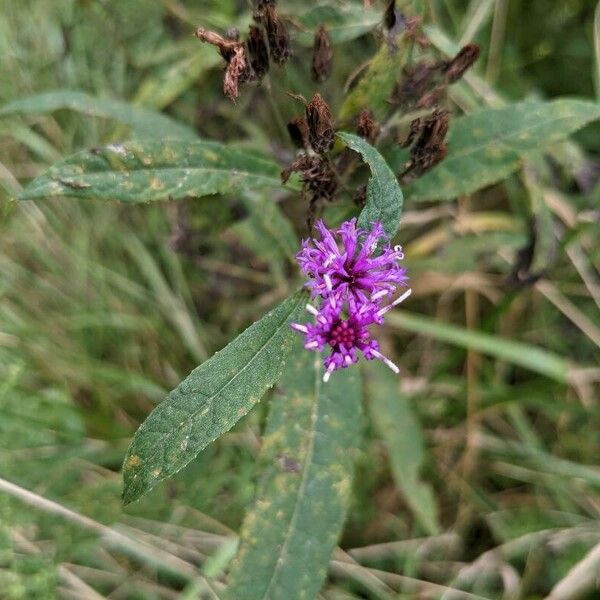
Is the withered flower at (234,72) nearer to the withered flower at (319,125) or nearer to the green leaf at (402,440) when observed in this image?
the withered flower at (319,125)

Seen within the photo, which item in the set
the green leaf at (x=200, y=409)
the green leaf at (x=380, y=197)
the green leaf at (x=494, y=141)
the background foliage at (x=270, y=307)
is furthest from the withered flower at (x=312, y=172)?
the green leaf at (x=494, y=141)

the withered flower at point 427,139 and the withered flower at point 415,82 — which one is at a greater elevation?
the withered flower at point 415,82

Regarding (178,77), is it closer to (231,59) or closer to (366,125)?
(231,59)

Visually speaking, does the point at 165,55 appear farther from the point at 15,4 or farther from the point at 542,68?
the point at 542,68

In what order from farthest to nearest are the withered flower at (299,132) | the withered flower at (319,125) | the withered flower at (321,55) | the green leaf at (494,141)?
the green leaf at (494,141), the withered flower at (321,55), the withered flower at (299,132), the withered flower at (319,125)

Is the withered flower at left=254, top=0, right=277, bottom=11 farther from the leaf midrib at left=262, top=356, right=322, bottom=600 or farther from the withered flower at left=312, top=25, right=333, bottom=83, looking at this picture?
the leaf midrib at left=262, top=356, right=322, bottom=600

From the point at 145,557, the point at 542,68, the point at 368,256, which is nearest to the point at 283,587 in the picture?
the point at 145,557
